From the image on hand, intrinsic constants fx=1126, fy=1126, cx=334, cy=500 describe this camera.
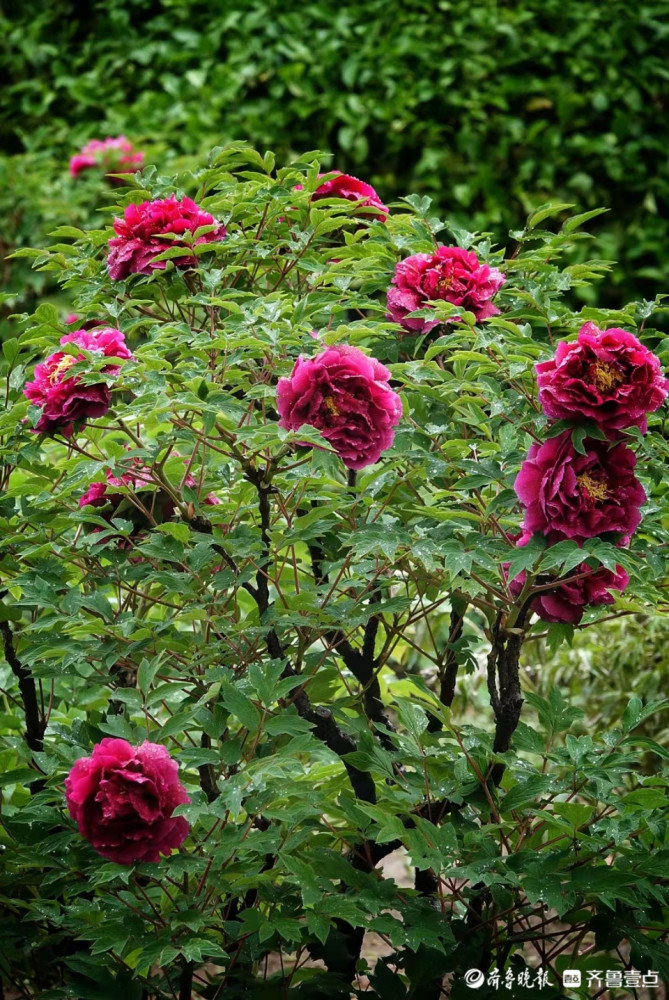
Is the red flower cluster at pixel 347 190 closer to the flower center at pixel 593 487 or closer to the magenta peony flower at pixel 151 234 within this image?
the magenta peony flower at pixel 151 234

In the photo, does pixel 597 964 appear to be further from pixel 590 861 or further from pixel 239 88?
pixel 239 88

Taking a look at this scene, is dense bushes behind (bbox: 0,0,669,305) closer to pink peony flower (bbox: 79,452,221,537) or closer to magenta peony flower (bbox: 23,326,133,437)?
pink peony flower (bbox: 79,452,221,537)

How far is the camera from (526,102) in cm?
563

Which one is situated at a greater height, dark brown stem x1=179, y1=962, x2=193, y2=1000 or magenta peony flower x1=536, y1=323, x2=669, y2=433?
magenta peony flower x1=536, y1=323, x2=669, y2=433

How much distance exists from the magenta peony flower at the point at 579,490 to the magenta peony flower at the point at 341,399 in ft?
0.68

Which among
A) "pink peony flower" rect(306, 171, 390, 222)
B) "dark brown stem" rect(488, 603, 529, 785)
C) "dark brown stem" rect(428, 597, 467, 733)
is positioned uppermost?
"pink peony flower" rect(306, 171, 390, 222)

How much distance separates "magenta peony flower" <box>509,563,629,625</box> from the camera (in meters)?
1.52

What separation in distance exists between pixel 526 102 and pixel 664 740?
3.57m

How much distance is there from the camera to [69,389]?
63.9 inches

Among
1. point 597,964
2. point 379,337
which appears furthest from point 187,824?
point 379,337

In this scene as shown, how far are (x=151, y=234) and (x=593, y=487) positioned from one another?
2.71 feet

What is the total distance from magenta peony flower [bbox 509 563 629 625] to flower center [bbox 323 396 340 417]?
373 millimetres

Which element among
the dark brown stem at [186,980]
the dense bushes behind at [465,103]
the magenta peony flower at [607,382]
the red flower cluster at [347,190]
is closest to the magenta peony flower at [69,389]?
the red flower cluster at [347,190]

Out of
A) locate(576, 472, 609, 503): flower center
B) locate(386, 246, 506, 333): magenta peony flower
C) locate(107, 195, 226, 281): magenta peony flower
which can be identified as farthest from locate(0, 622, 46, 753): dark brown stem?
locate(576, 472, 609, 503): flower center
